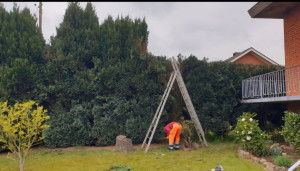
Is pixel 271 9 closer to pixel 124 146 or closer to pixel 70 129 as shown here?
pixel 124 146

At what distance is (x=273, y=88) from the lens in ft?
37.0

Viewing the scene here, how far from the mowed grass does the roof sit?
538 centimetres

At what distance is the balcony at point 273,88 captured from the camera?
9.53 meters

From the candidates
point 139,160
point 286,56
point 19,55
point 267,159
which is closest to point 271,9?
point 286,56

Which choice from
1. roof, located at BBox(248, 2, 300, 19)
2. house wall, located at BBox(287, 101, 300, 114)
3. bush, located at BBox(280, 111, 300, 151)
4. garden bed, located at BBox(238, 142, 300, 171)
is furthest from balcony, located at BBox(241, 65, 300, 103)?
roof, located at BBox(248, 2, 300, 19)

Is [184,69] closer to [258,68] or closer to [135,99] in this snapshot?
[135,99]

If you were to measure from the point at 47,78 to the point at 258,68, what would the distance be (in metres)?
9.65

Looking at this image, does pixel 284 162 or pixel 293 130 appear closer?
pixel 284 162

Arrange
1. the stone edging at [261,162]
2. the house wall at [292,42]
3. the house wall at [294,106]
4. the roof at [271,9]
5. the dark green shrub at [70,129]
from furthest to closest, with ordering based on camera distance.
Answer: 1. the dark green shrub at [70,129]
2. the house wall at [294,106]
3. the house wall at [292,42]
4. the roof at [271,9]
5. the stone edging at [261,162]

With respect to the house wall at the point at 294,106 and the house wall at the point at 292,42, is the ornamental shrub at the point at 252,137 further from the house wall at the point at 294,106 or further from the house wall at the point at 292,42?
the house wall at the point at 294,106

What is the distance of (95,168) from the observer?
741 cm

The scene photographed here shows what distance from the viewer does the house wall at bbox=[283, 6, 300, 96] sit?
9.96 m

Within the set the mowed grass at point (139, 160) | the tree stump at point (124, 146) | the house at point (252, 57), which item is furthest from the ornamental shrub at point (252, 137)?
the house at point (252, 57)

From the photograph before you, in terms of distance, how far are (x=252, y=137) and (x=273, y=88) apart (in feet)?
13.1
